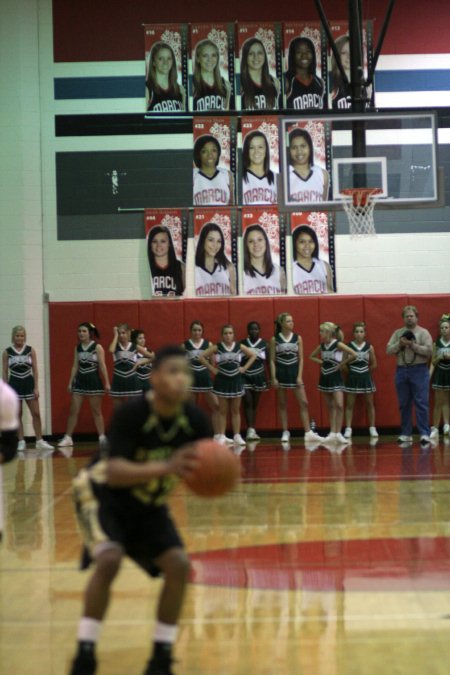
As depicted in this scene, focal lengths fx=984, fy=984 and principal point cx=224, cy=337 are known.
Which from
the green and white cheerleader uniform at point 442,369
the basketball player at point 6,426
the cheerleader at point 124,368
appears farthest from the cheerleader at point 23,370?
the basketball player at point 6,426

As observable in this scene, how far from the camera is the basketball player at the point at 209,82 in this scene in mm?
16297

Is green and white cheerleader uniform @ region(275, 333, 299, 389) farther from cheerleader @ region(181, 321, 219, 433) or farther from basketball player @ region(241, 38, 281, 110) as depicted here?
basketball player @ region(241, 38, 281, 110)

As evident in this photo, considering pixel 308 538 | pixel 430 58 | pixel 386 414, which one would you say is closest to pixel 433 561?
pixel 308 538

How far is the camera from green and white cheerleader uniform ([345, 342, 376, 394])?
50.6 feet

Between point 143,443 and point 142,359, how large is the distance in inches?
440

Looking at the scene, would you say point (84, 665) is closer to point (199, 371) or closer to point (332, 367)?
point (199, 371)

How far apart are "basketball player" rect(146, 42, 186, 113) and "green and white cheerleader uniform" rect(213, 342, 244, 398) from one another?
4.24 metres

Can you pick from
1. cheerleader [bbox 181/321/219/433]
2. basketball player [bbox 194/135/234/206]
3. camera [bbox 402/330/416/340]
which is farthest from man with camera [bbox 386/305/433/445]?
basketball player [bbox 194/135/234/206]

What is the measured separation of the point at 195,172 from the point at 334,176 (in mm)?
4645

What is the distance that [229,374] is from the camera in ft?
49.5

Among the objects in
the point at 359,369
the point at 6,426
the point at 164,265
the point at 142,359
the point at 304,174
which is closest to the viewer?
the point at 6,426

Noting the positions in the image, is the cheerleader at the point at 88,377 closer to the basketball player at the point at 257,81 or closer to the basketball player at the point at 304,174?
the basketball player at the point at 304,174

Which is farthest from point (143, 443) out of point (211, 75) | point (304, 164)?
point (211, 75)

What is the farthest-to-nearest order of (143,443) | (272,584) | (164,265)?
(164,265), (272,584), (143,443)
